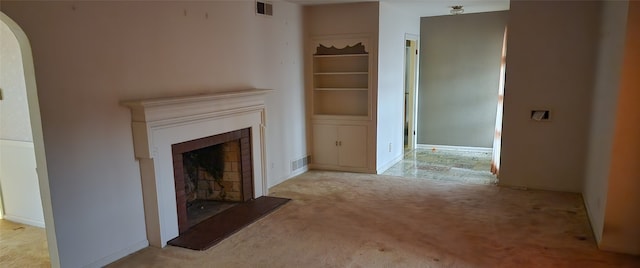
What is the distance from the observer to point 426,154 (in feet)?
23.1

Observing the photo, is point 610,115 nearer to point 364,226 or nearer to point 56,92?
point 364,226

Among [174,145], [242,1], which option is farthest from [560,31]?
[174,145]

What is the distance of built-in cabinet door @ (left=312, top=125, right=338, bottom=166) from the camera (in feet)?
19.2

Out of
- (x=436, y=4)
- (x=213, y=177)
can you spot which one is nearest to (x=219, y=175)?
(x=213, y=177)

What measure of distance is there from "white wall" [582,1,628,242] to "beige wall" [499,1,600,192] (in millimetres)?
275

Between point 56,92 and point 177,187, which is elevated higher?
point 56,92

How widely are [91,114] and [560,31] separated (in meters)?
4.61

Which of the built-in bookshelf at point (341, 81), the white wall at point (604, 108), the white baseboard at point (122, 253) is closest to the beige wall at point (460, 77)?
the built-in bookshelf at point (341, 81)

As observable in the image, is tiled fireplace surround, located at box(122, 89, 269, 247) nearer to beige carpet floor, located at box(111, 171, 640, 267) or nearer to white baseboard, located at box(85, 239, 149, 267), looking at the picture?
white baseboard, located at box(85, 239, 149, 267)

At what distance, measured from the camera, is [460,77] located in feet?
23.2

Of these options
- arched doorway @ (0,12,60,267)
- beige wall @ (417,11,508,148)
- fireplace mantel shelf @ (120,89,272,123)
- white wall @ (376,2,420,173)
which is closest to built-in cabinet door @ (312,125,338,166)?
white wall @ (376,2,420,173)

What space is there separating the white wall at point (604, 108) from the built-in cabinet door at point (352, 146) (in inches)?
102

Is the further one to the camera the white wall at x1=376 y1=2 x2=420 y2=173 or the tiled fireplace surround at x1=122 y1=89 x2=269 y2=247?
the white wall at x1=376 y1=2 x2=420 y2=173

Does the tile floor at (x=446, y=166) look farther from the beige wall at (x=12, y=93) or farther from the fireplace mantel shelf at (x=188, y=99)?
the beige wall at (x=12, y=93)
